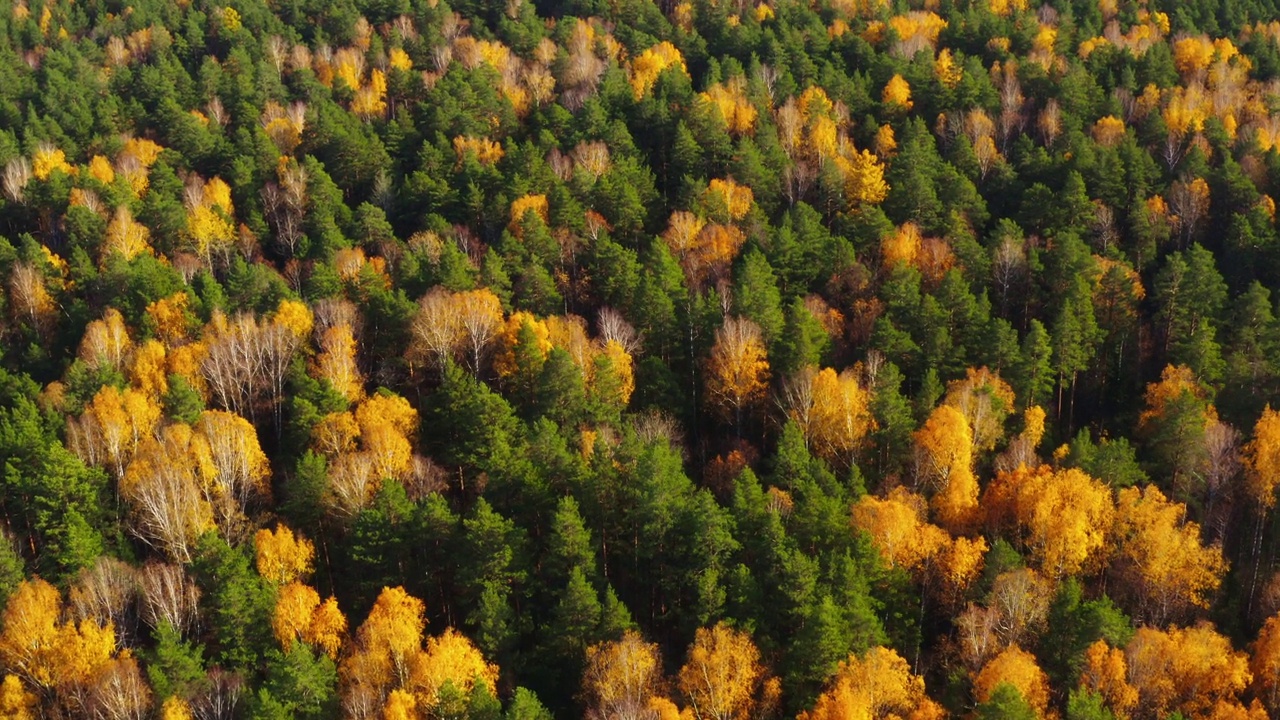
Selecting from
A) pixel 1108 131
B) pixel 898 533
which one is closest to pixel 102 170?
pixel 898 533

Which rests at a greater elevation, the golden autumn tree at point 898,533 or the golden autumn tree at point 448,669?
the golden autumn tree at point 898,533

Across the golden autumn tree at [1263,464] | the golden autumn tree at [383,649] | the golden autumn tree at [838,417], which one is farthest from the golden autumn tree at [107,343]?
the golden autumn tree at [1263,464]

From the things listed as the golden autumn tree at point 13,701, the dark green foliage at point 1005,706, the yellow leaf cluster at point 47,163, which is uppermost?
the dark green foliage at point 1005,706

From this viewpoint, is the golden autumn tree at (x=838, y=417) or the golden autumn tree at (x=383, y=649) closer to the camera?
the golden autumn tree at (x=383, y=649)

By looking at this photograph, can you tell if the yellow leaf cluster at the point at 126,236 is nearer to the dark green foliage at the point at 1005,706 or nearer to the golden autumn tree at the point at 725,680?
the golden autumn tree at the point at 725,680

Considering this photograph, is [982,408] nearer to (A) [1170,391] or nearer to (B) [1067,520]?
(B) [1067,520]

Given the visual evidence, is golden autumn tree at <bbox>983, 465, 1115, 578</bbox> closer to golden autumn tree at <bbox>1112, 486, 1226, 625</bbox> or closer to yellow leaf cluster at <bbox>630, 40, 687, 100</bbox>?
golden autumn tree at <bbox>1112, 486, 1226, 625</bbox>

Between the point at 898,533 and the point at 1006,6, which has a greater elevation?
the point at 1006,6
